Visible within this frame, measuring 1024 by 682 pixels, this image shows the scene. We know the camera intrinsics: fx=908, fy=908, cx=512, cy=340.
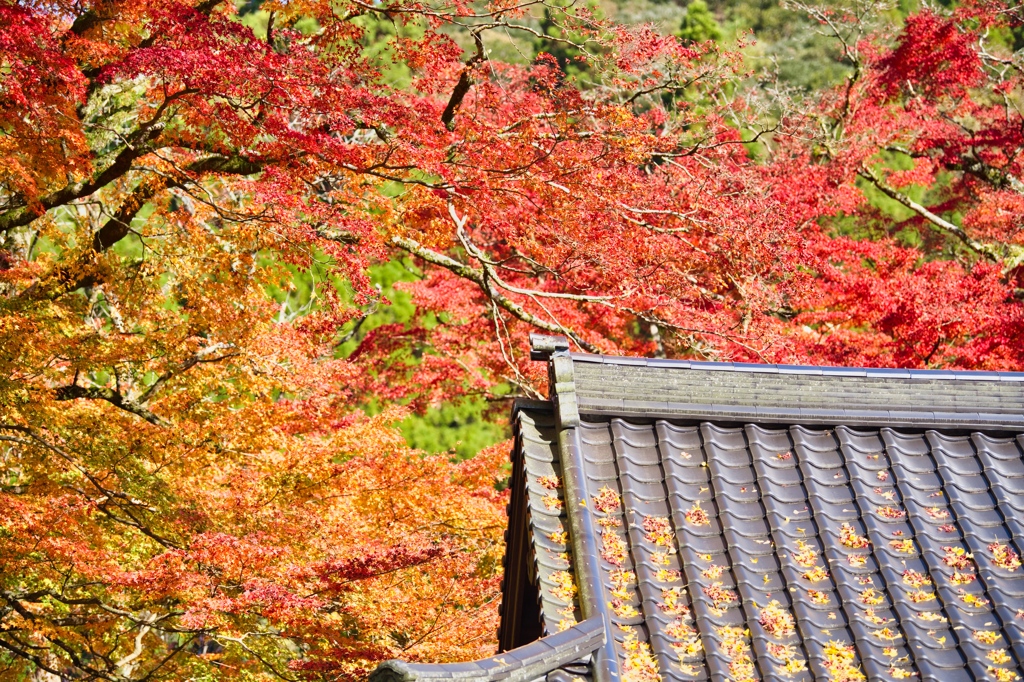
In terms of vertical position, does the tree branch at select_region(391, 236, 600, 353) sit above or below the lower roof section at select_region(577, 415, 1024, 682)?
above

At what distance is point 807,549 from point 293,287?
736cm

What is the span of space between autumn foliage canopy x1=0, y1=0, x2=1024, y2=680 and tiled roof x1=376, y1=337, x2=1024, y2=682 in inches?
146

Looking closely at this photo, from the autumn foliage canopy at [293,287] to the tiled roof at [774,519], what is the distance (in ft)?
12.1

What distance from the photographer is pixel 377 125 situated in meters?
8.56

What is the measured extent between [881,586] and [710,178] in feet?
25.0

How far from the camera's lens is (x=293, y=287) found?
1010cm

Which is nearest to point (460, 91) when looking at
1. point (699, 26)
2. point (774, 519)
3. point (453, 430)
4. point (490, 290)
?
point (490, 290)

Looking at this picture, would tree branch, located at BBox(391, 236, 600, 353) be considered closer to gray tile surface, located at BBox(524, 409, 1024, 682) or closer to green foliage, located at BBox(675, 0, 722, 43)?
gray tile surface, located at BBox(524, 409, 1024, 682)

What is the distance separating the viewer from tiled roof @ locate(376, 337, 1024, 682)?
354cm

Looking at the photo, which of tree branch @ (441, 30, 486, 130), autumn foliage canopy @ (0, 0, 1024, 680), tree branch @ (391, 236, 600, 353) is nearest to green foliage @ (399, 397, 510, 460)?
autumn foliage canopy @ (0, 0, 1024, 680)

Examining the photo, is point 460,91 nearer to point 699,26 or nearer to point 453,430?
point 453,430

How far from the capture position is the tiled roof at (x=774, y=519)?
3.54 m

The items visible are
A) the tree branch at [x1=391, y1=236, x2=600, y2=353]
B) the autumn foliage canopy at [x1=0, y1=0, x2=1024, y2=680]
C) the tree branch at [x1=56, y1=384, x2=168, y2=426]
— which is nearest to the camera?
the autumn foliage canopy at [x1=0, y1=0, x2=1024, y2=680]

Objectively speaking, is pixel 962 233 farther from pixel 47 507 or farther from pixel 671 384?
pixel 47 507
